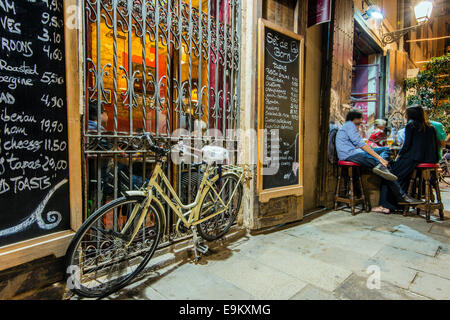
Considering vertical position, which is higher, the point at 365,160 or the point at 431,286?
the point at 365,160

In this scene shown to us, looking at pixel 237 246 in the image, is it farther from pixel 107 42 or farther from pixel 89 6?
pixel 107 42

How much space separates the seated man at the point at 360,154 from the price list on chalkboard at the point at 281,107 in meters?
1.22

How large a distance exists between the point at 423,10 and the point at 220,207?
29.6 feet

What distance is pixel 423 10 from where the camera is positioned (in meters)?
7.74

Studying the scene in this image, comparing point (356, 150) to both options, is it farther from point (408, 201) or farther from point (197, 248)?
point (197, 248)

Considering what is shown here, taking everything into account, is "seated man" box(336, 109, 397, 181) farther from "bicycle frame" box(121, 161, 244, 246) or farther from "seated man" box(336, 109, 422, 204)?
"bicycle frame" box(121, 161, 244, 246)

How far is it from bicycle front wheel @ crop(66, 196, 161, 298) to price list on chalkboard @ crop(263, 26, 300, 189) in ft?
6.67

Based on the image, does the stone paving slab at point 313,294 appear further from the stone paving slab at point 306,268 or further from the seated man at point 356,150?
the seated man at point 356,150

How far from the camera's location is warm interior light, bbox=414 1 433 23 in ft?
25.2

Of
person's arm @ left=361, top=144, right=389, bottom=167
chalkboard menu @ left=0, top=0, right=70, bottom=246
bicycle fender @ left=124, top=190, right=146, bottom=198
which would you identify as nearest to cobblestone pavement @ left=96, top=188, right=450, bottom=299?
bicycle fender @ left=124, top=190, right=146, bottom=198

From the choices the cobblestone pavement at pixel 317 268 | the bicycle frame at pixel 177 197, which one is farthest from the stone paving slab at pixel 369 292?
the bicycle frame at pixel 177 197

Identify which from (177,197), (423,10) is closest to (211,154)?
(177,197)

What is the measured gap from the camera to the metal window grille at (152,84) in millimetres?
2504
